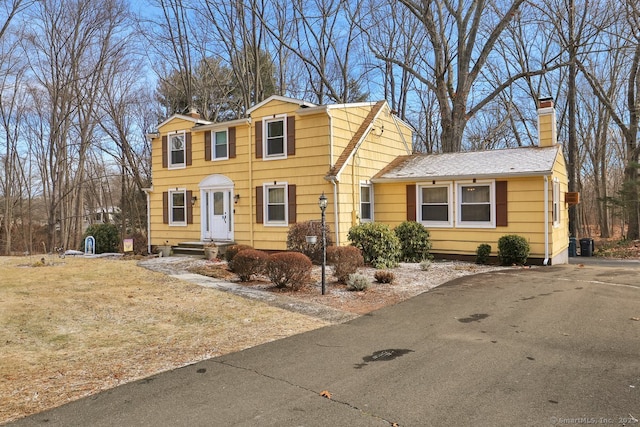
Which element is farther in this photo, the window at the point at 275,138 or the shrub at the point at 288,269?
the window at the point at 275,138

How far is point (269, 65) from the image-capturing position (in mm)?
25656

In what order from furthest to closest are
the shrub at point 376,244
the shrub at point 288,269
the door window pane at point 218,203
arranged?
the door window pane at point 218,203 < the shrub at point 376,244 < the shrub at point 288,269

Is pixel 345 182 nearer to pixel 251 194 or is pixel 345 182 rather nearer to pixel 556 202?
pixel 251 194

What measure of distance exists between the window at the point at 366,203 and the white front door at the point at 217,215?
4.80 metres

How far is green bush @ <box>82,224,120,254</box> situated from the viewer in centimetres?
1825

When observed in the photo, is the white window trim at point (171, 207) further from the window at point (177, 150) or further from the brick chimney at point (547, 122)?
the brick chimney at point (547, 122)

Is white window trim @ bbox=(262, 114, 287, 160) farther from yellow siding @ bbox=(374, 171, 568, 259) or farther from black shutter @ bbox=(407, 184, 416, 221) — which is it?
black shutter @ bbox=(407, 184, 416, 221)

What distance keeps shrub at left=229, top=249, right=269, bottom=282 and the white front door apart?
5.82 metres

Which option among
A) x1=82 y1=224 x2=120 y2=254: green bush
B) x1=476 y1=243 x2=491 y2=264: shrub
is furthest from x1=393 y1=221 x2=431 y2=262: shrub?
x1=82 y1=224 x2=120 y2=254: green bush

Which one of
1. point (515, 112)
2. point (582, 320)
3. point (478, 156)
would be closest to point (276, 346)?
point (582, 320)

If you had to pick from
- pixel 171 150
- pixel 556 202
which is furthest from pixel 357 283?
pixel 171 150

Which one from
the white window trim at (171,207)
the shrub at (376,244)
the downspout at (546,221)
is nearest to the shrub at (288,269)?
the shrub at (376,244)

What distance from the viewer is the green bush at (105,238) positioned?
18.2 metres

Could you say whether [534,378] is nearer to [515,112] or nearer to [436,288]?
[436,288]
